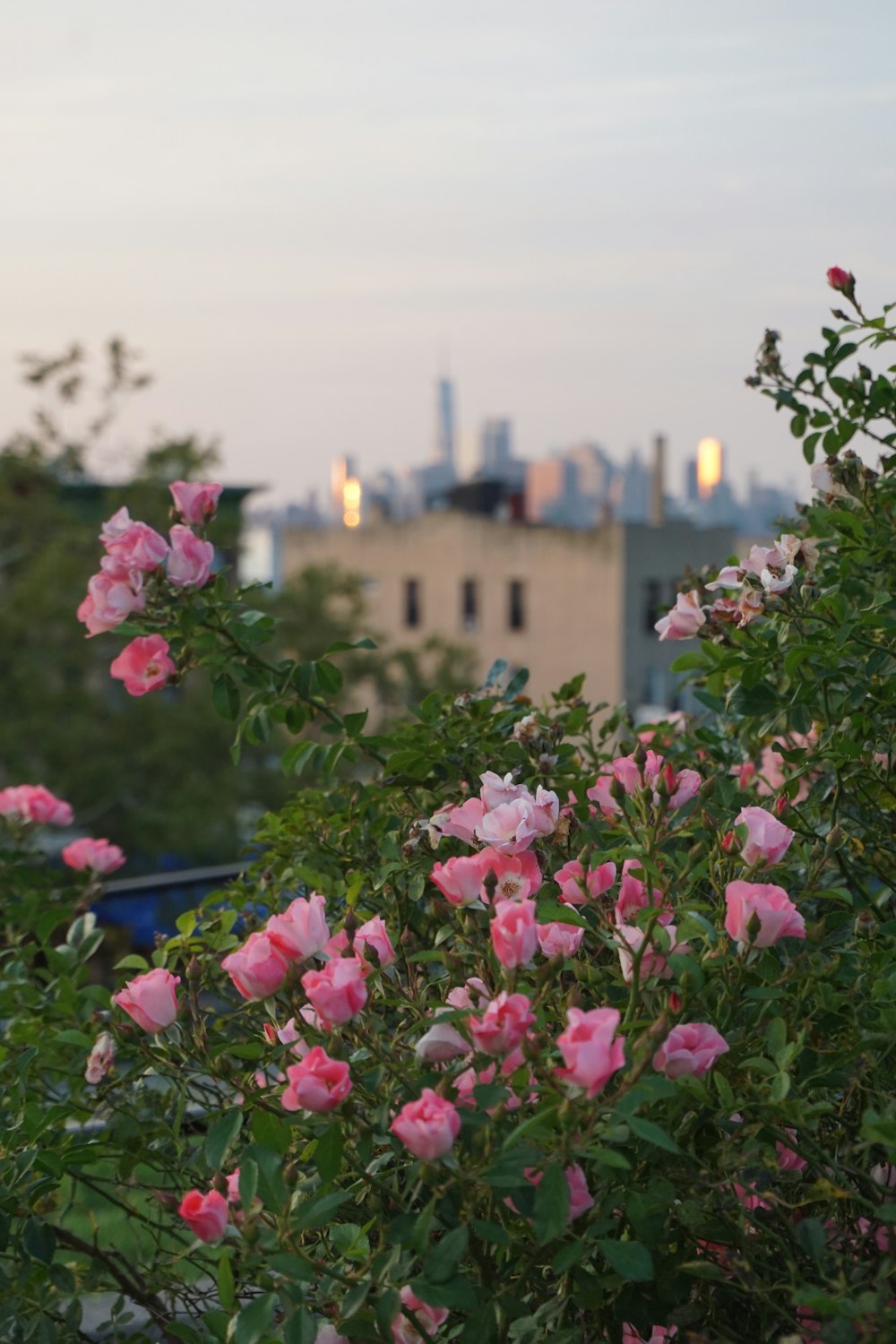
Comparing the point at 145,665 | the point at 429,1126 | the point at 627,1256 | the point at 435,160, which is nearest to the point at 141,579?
the point at 145,665

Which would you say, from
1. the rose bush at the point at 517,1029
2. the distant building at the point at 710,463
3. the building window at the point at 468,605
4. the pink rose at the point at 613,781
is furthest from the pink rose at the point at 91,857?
the building window at the point at 468,605

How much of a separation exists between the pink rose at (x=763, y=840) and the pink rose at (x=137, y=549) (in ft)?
3.22

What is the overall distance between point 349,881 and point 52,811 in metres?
1.10

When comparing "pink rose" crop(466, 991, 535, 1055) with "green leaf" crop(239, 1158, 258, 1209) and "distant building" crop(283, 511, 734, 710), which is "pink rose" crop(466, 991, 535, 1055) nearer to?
"green leaf" crop(239, 1158, 258, 1209)

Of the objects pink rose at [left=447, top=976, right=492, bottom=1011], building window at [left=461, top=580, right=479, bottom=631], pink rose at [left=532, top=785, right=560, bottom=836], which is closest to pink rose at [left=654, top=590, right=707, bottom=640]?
pink rose at [left=532, top=785, right=560, bottom=836]

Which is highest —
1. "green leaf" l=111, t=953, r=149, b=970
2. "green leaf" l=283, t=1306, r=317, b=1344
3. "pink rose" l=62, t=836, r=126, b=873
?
"green leaf" l=111, t=953, r=149, b=970

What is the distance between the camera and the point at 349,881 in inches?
Answer: 80.8

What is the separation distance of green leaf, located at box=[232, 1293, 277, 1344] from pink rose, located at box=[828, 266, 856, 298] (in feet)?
5.99

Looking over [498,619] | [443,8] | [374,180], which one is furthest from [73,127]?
[498,619]

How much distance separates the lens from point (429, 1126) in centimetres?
129

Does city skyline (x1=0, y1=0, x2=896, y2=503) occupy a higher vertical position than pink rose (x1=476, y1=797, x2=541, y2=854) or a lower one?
higher

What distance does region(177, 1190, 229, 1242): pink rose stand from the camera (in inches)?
53.4

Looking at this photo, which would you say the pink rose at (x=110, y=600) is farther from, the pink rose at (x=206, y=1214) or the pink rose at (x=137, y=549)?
the pink rose at (x=206, y=1214)

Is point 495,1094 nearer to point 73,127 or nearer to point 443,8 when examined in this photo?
point 443,8
